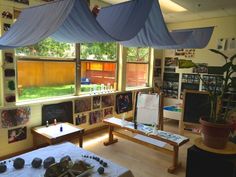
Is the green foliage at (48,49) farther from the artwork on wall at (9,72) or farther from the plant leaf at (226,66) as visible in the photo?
the plant leaf at (226,66)

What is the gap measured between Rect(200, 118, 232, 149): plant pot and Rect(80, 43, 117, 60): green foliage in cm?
279

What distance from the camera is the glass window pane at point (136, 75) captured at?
5.15m

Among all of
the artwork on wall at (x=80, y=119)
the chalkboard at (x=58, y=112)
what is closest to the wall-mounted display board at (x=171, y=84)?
the artwork on wall at (x=80, y=119)

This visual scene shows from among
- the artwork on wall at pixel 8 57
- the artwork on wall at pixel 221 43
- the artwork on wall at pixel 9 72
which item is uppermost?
the artwork on wall at pixel 221 43

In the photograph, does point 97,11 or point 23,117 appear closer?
point 97,11

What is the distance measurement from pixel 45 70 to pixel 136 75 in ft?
8.93

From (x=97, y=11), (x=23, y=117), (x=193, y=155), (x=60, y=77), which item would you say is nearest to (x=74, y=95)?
(x=60, y=77)

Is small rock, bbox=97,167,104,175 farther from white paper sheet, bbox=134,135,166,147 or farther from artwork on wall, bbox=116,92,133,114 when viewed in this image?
artwork on wall, bbox=116,92,133,114

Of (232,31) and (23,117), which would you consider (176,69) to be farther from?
(23,117)

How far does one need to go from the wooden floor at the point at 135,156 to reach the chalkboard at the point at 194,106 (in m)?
0.58

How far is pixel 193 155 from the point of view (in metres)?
1.73

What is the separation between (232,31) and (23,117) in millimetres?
4859

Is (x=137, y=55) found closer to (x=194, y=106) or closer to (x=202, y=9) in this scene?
(x=202, y=9)

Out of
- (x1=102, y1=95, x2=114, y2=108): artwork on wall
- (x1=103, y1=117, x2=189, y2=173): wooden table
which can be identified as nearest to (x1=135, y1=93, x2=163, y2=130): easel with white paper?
(x1=103, y1=117, x2=189, y2=173): wooden table
